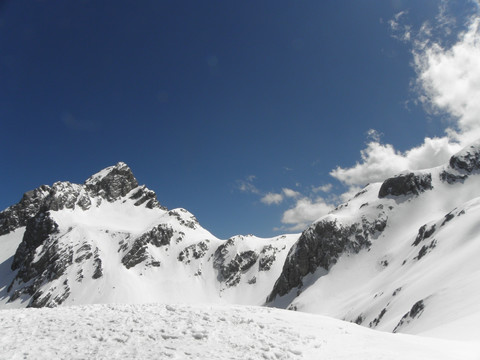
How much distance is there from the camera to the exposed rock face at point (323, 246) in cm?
10175

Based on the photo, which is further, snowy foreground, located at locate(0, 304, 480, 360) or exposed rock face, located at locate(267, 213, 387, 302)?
exposed rock face, located at locate(267, 213, 387, 302)

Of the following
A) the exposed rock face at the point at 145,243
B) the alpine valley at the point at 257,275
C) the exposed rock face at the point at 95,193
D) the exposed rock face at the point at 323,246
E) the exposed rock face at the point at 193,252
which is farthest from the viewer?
the exposed rock face at the point at 95,193

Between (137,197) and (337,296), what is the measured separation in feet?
475

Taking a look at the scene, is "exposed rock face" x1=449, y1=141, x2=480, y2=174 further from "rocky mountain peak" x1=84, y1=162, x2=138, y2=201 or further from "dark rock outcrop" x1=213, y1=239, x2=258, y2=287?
"rocky mountain peak" x1=84, y1=162, x2=138, y2=201

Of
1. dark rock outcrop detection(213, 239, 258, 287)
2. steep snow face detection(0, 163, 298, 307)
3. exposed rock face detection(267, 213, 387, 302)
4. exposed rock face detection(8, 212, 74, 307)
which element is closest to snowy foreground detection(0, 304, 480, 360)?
exposed rock face detection(267, 213, 387, 302)

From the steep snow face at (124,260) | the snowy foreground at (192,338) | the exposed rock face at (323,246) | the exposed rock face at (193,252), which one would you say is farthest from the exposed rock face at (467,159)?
the snowy foreground at (192,338)

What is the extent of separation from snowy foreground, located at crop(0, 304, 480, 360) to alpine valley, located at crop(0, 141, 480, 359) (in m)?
0.09

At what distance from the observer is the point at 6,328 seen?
14.0 m

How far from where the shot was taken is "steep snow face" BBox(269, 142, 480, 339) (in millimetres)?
51613

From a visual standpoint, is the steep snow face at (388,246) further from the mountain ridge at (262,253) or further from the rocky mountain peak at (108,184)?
the rocky mountain peak at (108,184)

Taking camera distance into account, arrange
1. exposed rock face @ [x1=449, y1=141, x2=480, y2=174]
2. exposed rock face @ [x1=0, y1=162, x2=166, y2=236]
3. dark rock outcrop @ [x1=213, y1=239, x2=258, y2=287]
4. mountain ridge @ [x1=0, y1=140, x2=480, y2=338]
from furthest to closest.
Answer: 1. exposed rock face @ [x1=0, y1=162, x2=166, y2=236]
2. dark rock outcrop @ [x1=213, y1=239, x2=258, y2=287]
3. exposed rock face @ [x1=449, y1=141, x2=480, y2=174]
4. mountain ridge @ [x1=0, y1=140, x2=480, y2=338]

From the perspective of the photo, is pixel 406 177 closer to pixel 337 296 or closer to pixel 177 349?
pixel 337 296

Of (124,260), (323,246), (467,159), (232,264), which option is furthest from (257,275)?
(467,159)

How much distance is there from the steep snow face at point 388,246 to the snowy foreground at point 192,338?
28.5 meters
